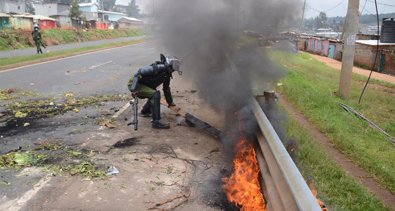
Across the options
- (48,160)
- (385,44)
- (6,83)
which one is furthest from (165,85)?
(385,44)

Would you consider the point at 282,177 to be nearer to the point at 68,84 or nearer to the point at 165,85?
the point at 165,85

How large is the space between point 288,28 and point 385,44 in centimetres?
1634

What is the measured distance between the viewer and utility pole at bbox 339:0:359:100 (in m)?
9.59

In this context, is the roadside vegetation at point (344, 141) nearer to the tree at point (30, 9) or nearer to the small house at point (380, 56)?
the small house at point (380, 56)

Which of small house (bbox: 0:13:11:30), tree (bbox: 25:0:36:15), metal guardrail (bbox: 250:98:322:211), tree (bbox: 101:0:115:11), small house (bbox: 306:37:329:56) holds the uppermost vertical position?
tree (bbox: 101:0:115:11)

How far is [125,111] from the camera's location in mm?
7160

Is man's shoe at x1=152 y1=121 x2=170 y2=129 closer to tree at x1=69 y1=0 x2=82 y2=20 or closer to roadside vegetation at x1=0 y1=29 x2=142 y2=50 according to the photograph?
roadside vegetation at x1=0 y1=29 x2=142 y2=50

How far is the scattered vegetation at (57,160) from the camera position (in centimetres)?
418

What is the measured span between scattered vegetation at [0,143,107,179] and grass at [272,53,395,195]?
286 cm

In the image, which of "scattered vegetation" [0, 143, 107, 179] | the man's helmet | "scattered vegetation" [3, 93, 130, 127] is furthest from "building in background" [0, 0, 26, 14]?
"scattered vegetation" [0, 143, 107, 179]

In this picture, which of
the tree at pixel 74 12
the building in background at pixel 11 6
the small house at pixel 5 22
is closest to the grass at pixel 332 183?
the small house at pixel 5 22

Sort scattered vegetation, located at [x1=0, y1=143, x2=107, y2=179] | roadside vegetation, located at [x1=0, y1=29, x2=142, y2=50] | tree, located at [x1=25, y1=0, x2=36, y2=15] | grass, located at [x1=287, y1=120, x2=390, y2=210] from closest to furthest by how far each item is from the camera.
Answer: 1. grass, located at [x1=287, y1=120, x2=390, y2=210]
2. scattered vegetation, located at [x1=0, y1=143, x2=107, y2=179]
3. roadside vegetation, located at [x1=0, y1=29, x2=142, y2=50]
4. tree, located at [x1=25, y1=0, x2=36, y2=15]

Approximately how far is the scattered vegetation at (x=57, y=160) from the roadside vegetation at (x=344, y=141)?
2.59m

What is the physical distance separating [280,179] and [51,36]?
34.3 meters
